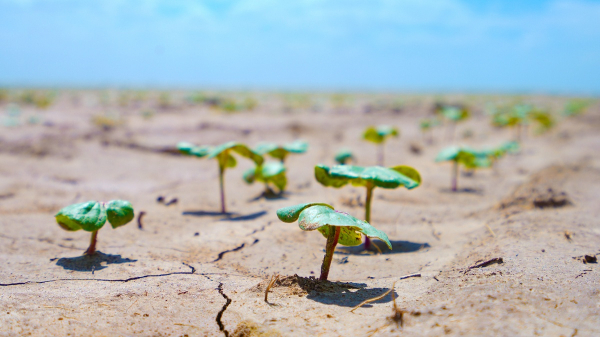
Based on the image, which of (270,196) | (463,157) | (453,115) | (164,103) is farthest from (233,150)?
(164,103)

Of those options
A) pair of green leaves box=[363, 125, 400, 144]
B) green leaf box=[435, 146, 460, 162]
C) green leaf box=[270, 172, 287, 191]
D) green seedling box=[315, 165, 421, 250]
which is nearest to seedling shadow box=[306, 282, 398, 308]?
green seedling box=[315, 165, 421, 250]

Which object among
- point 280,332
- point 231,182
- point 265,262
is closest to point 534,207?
point 265,262

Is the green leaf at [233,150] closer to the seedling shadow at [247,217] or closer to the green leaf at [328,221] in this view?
the seedling shadow at [247,217]

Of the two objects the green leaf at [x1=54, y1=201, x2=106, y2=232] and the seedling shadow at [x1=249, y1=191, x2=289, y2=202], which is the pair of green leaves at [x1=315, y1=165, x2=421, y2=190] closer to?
the green leaf at [x1=54, y1=201, x2=106, y2=232]

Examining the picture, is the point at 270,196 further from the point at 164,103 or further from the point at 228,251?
the point at 164,103

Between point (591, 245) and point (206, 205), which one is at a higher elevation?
point (591, 245)

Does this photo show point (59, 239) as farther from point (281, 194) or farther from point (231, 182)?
point (231, 182)

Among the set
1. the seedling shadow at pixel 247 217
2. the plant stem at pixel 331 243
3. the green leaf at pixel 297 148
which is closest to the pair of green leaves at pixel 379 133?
the green leaf at pixel 297 148
